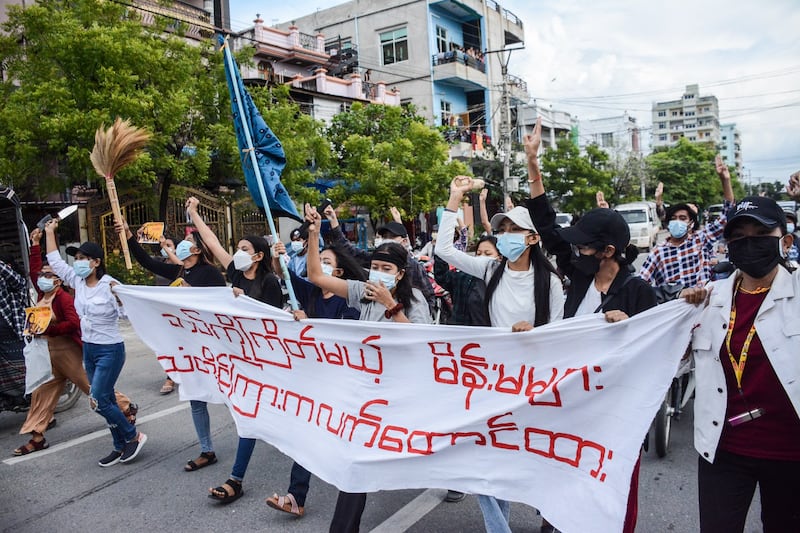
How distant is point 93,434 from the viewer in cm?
565

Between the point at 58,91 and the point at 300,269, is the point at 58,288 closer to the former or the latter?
the point at 300,269

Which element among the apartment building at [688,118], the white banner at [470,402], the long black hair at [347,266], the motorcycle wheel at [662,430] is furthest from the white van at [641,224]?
the apartment building at [688,118]

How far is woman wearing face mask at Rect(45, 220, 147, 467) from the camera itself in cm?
470

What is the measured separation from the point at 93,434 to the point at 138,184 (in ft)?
32.3

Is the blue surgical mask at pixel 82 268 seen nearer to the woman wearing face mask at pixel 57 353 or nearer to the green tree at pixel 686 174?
the woman wearing face mask at pixel 57 353

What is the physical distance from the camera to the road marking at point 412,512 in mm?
3678

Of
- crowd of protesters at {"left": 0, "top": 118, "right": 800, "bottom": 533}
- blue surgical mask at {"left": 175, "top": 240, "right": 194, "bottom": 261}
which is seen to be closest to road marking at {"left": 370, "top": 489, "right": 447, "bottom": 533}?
crowd of protesters at {"left": 0, "top": 118, "right": 800, "bottom": 533}

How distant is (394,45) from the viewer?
32312 millimetres

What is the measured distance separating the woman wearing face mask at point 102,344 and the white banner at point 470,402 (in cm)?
127

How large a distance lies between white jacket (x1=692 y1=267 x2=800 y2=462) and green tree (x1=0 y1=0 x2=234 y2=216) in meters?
11.6

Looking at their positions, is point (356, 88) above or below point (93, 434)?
above

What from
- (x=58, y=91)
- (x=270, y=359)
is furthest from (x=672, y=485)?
(x=58, y=91)

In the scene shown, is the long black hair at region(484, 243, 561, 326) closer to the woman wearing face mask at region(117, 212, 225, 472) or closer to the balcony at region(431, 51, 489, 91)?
the woman wearing face mask at region(117, 212, 225, 472)

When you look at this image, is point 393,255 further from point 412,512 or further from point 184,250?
point 184,250
